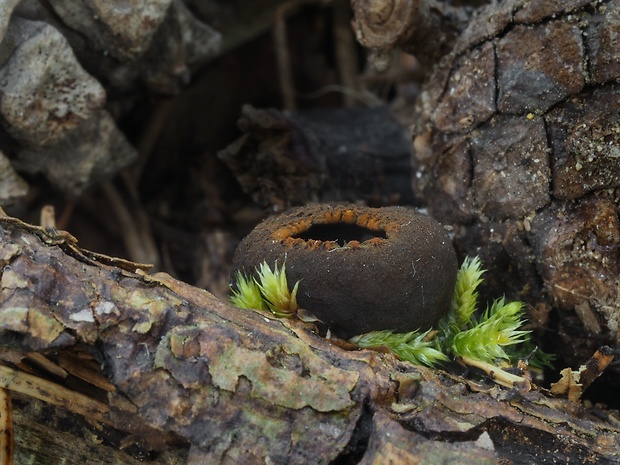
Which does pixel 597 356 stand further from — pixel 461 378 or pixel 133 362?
pixel 133 362

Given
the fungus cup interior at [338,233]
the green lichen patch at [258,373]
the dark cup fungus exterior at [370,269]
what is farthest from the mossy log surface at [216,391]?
the fungus cup interior at [338,233]

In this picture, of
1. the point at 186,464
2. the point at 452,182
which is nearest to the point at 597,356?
the point at 452,182

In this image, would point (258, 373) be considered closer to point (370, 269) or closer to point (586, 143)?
point (370, 269)

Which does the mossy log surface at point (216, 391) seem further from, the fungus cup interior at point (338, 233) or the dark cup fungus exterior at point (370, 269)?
the fungus cup interior at point (338, 233)

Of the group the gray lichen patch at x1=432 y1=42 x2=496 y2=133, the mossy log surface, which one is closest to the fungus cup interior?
the mossy log surface

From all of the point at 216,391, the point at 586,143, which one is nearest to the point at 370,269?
the point at 216,391

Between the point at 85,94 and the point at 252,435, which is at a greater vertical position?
the point at 85,94
